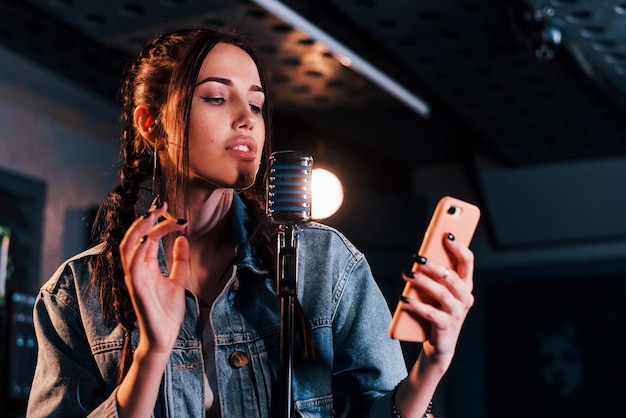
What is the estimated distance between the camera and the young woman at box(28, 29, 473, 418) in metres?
1.35

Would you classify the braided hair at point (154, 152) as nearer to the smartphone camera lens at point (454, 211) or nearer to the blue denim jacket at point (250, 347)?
the blue denim jacket at point (250, 347)

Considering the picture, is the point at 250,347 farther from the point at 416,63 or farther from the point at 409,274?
the point at 416,63

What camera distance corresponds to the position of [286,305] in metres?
1.12

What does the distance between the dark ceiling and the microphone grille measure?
1642 millimetres

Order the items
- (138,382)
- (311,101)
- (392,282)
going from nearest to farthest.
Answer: (138,382), (311,101), (392,282)

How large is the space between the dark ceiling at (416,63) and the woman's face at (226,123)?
132cm

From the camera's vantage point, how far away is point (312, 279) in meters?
1.41

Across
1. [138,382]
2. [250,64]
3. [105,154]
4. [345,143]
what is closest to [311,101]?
[345,143]

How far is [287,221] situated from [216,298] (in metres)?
0.34

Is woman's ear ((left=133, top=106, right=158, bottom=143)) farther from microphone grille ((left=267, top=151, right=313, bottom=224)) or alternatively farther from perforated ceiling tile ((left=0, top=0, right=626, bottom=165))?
perforated ceiling tile ((left=0, top=0, right=626, bottom=165))

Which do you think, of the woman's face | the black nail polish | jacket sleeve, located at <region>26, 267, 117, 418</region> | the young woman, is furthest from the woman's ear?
the black nail polish

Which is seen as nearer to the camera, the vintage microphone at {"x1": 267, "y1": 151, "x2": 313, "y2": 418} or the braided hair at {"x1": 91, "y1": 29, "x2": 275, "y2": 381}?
the vintage microphone at {"x1": 267, "y1": 151, "x2": 313, "y2": 418}

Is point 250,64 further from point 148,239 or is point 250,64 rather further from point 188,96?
point 148,239

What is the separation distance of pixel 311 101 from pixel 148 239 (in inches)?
107
